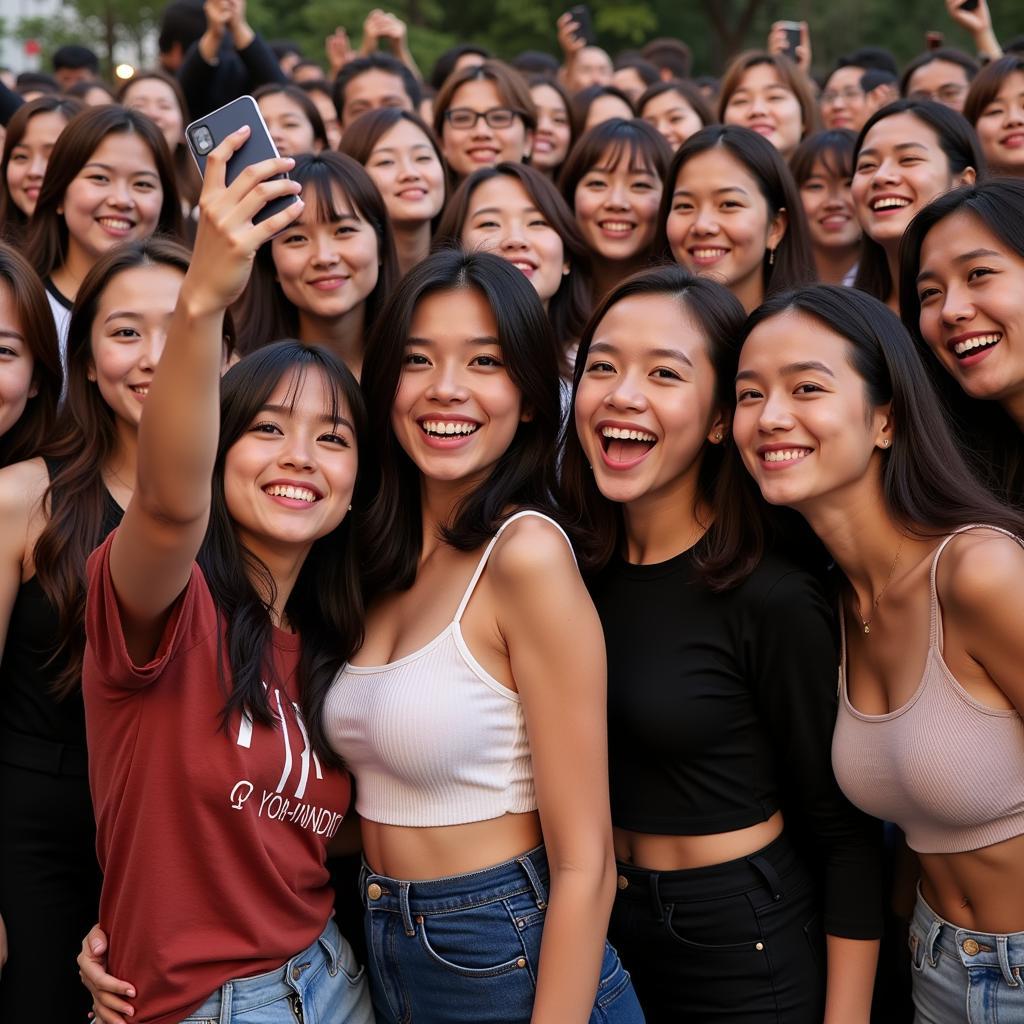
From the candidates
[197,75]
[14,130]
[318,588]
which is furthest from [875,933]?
[197,75]

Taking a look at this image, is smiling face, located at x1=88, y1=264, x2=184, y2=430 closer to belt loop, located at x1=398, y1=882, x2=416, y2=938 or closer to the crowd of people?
the crowd of people

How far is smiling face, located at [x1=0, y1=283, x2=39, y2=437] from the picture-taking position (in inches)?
150

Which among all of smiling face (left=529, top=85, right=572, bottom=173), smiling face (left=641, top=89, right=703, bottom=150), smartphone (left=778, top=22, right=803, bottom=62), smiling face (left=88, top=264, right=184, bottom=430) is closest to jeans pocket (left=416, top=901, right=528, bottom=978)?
smiling face (left=88, top=264, right=184, bottom=430)

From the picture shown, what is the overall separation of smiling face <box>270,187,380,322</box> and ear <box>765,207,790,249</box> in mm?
1681

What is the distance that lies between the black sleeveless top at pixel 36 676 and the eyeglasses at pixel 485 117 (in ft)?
12.6

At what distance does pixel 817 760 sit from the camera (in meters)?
3.22

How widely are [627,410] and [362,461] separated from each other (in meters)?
0.84

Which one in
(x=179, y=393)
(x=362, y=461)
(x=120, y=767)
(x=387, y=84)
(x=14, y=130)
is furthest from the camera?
(x=387, y=84)

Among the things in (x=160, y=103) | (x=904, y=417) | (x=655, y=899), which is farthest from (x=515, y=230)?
(x=160, y=103)

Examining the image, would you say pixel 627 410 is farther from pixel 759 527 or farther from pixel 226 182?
pixel 226 182

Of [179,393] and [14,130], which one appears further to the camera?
[14,130]

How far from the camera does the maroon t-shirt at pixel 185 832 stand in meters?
2.86

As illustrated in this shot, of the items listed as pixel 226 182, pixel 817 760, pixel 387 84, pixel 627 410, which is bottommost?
pixel 817 760

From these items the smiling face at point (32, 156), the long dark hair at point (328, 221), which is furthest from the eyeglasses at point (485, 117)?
the smiling face at point (32, 156)
